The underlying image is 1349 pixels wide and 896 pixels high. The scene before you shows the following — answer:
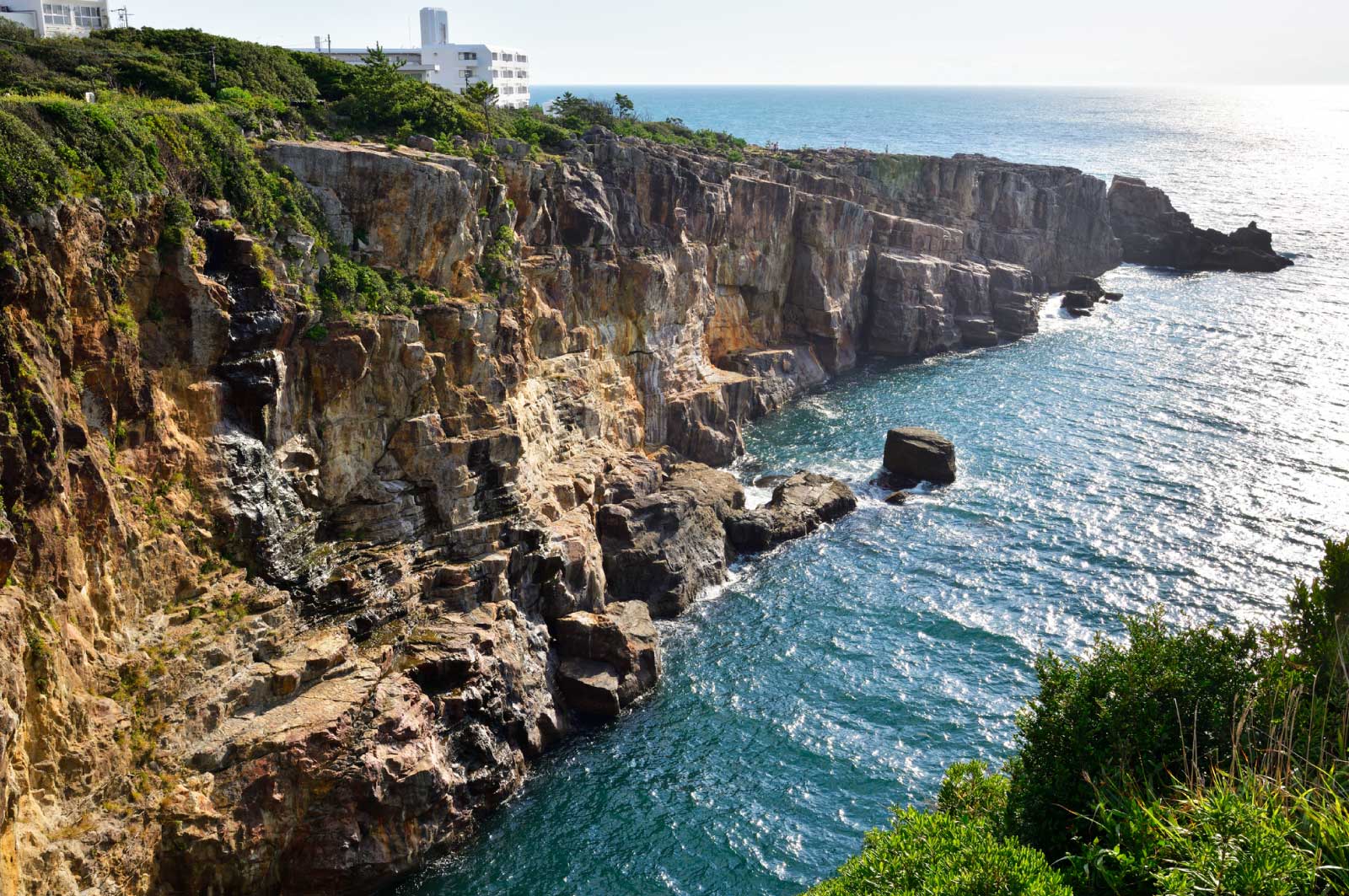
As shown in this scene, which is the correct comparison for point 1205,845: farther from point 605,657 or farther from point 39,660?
point 39,660

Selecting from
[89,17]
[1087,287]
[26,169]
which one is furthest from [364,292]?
[1087,287]

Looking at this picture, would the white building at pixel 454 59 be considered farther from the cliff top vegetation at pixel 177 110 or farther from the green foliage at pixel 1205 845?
the green foliage at pixel 1205 845

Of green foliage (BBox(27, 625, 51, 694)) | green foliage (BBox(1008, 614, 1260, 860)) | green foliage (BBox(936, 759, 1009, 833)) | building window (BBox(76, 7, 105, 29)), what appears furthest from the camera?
building window (BBox(76, 7, 105, 29))

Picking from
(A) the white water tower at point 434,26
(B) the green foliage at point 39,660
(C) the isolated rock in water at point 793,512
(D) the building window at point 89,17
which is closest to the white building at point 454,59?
(A) the white water tower at point 434,26

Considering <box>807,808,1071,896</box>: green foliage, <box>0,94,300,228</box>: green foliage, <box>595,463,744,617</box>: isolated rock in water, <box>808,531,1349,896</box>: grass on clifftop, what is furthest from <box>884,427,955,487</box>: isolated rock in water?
<box>807,808,1071,896</box>: green foliage

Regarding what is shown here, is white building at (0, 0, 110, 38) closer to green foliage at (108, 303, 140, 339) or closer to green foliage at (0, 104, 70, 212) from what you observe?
green foliage at (0, 104, 70, 212)
